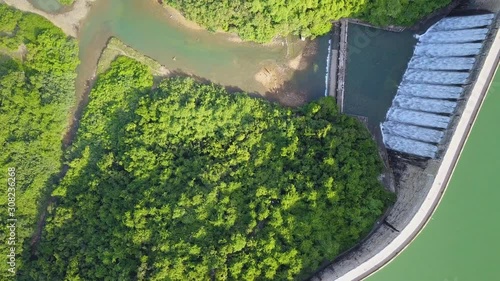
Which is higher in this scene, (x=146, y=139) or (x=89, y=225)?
(x=146, y=139)

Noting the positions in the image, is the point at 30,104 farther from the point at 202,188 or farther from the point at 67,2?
the point at 202,188

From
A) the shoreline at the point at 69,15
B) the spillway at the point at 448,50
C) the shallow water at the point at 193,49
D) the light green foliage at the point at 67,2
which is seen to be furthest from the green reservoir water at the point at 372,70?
the light green foliage at the point at 67,2

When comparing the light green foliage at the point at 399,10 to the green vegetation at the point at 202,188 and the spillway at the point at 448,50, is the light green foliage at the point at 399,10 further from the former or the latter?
the green vegetation at the point at 202,188

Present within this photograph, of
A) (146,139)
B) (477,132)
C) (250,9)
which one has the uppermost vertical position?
(250,9)

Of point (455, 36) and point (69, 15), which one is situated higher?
point (455, 36)

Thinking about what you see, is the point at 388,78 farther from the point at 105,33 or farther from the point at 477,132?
the point at 105,33

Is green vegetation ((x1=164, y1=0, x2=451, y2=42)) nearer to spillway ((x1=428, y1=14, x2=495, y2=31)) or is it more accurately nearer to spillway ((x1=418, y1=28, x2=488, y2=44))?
spillway ((x1=428, y1=14, x2=495, y2=31))

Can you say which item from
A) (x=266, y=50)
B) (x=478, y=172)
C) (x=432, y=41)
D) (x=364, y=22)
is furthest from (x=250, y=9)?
(x=478, y=172)

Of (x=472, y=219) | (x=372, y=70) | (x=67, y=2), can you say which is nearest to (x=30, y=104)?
(x=67, y=2)
